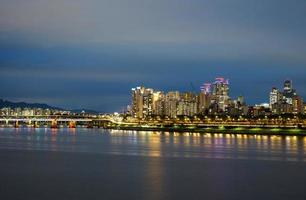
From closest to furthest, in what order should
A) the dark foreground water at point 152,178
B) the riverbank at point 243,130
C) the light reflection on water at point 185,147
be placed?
the dark foreground water at point 152,178 < the light reflection on water at point 185,147 < the riverbank at point 243,130

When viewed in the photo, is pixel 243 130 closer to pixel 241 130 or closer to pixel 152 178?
pixel 241 130

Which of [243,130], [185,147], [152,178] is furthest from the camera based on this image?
[243,130]

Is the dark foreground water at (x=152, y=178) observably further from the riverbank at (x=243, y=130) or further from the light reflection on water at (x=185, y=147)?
the riverbank at (x=243, y=130)

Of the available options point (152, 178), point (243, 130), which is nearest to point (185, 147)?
point (152, 178)

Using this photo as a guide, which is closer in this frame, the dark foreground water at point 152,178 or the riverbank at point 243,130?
the dark foreground water at point 152,178

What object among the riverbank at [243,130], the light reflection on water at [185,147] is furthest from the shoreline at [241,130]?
the light reflection on water at [185,147]

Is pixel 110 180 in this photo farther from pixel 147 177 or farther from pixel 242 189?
pixel 242 189

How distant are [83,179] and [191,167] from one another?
10248 millimetres

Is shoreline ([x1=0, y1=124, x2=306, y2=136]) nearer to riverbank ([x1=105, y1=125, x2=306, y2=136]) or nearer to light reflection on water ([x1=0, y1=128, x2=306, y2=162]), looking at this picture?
riverbank ([x1=105, y1=125, x2=306, y2=136])

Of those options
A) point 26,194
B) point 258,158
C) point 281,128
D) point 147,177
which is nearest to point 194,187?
point 147,177

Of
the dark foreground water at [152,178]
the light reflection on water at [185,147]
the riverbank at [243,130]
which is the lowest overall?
the dark foreground water at [152,178]

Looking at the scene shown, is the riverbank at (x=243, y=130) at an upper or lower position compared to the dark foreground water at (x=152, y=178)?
upper

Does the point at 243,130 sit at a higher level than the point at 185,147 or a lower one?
higher

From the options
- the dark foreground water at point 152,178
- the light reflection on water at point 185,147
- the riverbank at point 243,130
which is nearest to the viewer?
the dark foreground water at point 152,178
